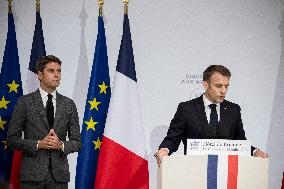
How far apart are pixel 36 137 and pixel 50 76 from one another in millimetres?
431

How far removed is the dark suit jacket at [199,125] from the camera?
2.47m

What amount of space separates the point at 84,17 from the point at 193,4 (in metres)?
1.10

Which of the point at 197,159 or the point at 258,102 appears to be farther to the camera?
the point at 258,102

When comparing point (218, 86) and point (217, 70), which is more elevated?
point (217, 70)

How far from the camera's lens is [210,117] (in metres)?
2.52

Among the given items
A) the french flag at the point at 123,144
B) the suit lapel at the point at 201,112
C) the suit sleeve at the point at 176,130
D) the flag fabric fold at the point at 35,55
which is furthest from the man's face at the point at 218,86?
the flag fabric fold at the point at 35,55

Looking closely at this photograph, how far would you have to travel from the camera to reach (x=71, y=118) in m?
2.70

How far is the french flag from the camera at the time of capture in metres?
3.16

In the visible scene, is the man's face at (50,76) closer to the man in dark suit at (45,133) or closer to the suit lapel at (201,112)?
the man in dark suit at (45,133)

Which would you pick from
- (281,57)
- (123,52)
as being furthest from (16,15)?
(281,57)

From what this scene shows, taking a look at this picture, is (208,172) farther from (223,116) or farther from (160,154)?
(223,116)

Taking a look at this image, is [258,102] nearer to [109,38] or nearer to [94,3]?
[109,38]

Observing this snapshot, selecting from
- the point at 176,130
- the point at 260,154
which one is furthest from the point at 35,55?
the point at 260,154

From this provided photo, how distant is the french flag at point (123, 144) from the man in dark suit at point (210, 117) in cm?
71
